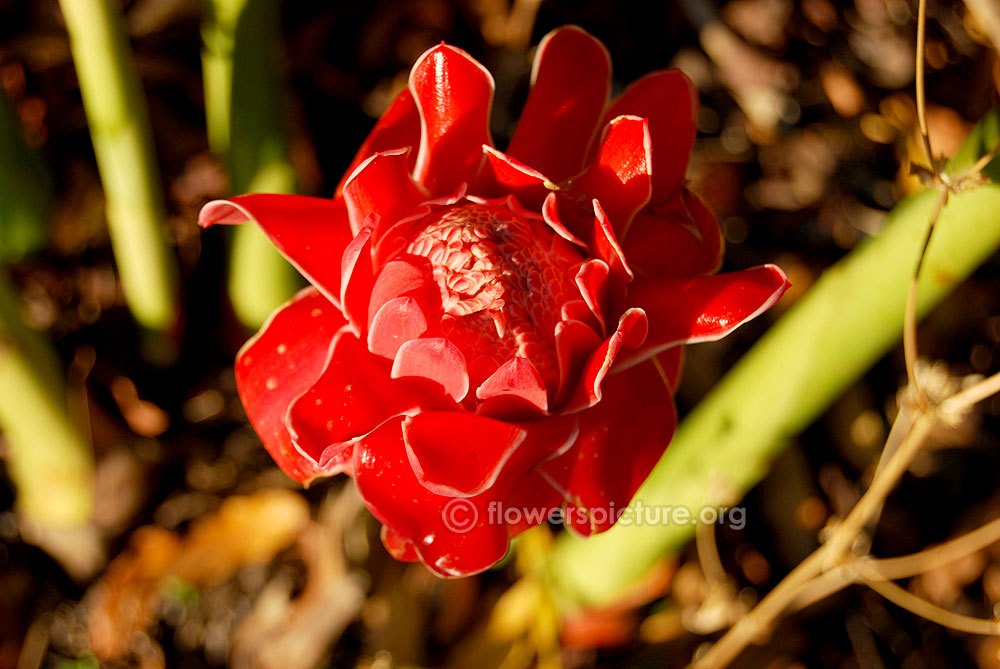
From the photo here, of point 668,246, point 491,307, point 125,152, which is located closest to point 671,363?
point 668,246

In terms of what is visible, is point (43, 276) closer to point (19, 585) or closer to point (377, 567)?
point (19, 585)

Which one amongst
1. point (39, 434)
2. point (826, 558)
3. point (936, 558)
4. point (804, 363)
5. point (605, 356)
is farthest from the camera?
point (936, 558)

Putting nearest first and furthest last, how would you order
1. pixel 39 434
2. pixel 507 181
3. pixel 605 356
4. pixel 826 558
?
1. pixel 605 356
2. pixel 507 181
3. pixel 826 558
4. pixel 39 434

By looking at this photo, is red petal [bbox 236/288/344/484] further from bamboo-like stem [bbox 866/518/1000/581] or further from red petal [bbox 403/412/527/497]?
bamboo-like stem [bbox 866/518/1000/581]

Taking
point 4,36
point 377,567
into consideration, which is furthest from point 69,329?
point 377,567

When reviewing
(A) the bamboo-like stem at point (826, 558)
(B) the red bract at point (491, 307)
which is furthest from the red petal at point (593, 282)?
(A) the bamboo-like stem at point (826, 558)

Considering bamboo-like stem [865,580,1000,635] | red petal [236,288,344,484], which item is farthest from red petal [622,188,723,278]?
bamboo-like stem [865,580,1000,635]

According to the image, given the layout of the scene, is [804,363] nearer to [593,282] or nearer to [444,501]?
[593,282]
